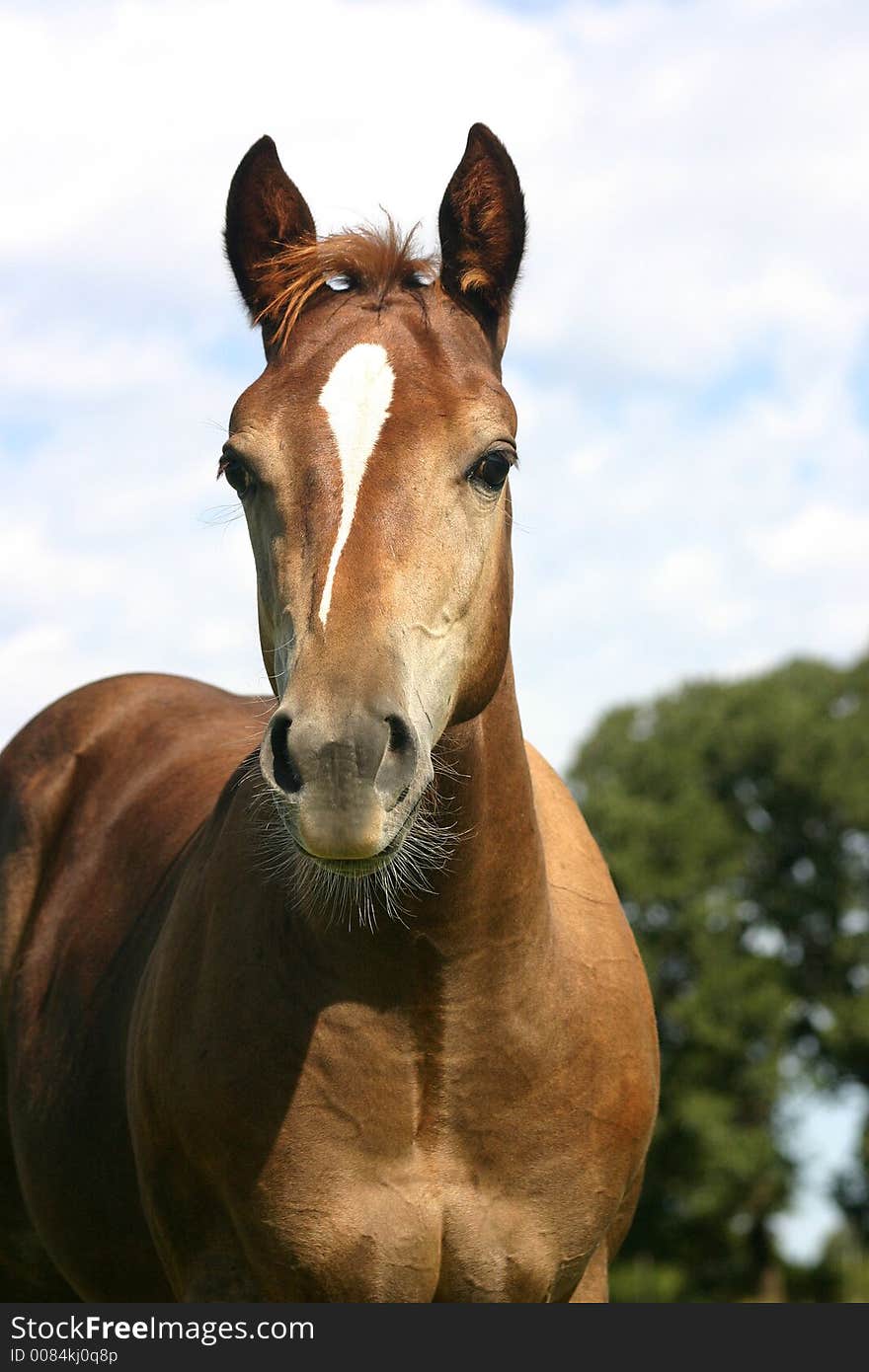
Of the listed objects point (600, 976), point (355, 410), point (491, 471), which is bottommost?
point (600, 976)

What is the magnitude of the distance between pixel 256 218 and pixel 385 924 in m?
2.09

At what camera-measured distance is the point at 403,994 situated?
403 centimetres

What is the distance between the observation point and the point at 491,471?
3.87 m

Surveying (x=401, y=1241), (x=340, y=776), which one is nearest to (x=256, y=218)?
(x=340, y=776)

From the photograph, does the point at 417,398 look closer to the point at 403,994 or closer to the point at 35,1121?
the point at 403,994

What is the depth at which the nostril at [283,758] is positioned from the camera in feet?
10.6

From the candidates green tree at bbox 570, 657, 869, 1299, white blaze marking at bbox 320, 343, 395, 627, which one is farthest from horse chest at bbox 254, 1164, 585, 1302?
green tree at bbox 570, 657, 869, 1299

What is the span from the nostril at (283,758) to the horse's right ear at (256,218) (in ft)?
5.38

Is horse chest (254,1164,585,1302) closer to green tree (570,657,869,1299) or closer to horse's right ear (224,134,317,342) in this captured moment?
horse's right ear (224,134,317,342)

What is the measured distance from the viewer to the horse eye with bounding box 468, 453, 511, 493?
12.6 ft

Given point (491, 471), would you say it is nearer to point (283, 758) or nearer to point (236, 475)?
point (236, 475)

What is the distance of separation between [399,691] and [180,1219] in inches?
75.1

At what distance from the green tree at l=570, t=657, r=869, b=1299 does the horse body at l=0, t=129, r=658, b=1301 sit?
30.1m

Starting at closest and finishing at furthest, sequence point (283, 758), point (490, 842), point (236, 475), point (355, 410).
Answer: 1. point (283, 758)
2. point (355, 410)
3. point (236, 475)
4. point (490, 842)
